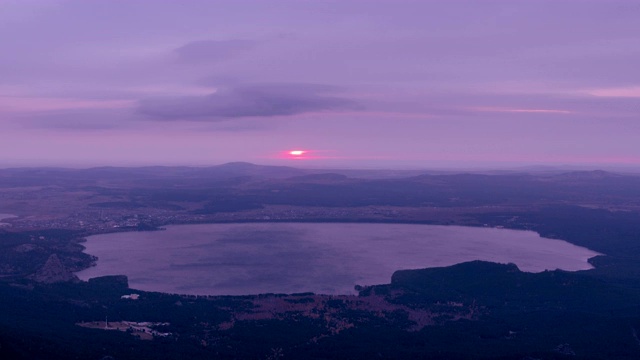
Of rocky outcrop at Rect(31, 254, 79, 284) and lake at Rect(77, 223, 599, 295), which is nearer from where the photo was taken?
rocky outcrop at Rect(31, 254, 79, 284)

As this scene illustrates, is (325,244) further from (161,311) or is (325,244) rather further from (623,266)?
(161,311)

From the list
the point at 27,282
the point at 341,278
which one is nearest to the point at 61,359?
the point at 27,282

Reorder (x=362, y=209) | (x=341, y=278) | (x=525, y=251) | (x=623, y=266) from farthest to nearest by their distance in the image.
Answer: (x=362, y=209), (x=525, y=251), (x=623, y=266), (x=341, y=278)

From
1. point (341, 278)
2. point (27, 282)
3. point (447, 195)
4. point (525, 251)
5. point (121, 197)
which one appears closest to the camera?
point (27, 282)

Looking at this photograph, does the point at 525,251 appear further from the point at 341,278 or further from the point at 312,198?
the point at 312,198

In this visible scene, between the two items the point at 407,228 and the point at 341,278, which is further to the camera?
the point at 407,228
